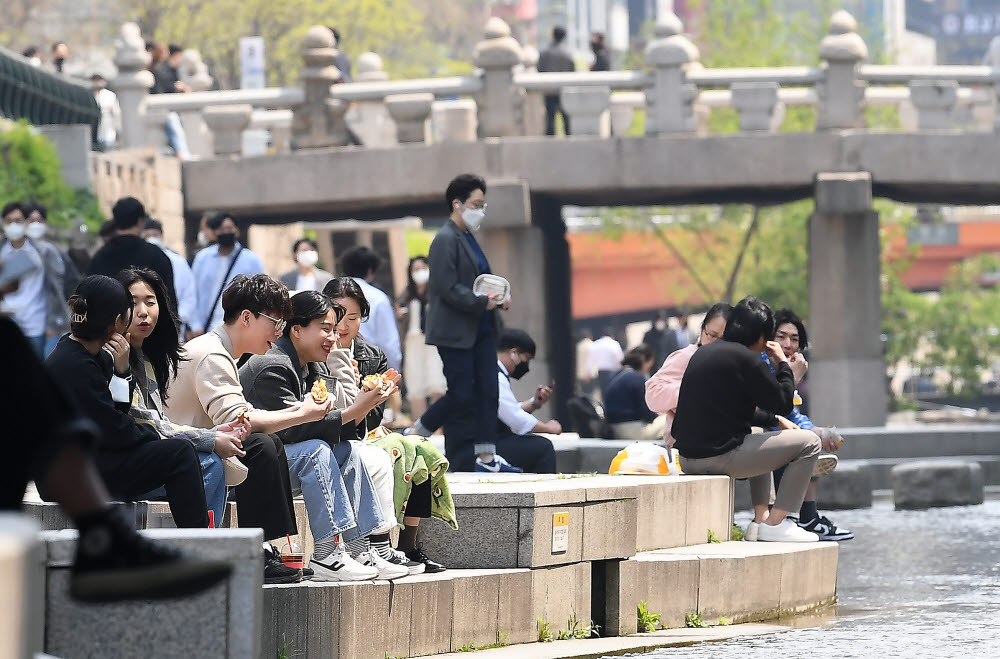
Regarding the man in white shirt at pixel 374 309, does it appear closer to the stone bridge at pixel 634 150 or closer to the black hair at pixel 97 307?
the stone bridge at pixel 634 150

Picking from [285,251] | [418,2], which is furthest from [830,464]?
[418,2]

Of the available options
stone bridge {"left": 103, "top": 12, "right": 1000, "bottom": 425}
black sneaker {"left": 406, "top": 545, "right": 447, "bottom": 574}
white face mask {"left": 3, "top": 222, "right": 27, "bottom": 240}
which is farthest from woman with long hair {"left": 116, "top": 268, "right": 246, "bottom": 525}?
stone bridge {"left": 103, "top": 12, "right": 1000, "bottom": 425}

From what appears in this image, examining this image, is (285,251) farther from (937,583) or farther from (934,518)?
(937,583)

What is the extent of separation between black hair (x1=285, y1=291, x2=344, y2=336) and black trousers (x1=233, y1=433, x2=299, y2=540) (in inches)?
35.5

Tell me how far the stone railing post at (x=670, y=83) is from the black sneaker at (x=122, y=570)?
17414 mm

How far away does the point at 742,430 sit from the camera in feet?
33.6

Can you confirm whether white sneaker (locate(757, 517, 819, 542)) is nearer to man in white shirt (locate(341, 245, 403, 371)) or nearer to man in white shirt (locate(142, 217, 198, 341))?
man in white shirt (locate(341, 245, 403, 371))

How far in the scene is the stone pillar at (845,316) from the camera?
68.8 feet

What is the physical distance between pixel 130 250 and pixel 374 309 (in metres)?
2.72

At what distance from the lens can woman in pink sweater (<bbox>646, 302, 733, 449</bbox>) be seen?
36.3ft

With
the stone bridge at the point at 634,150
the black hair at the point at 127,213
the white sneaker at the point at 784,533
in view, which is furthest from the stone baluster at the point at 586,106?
the white sneaker at the point at 784,533

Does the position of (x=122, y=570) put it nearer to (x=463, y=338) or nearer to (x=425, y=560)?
(x=425, y=560)

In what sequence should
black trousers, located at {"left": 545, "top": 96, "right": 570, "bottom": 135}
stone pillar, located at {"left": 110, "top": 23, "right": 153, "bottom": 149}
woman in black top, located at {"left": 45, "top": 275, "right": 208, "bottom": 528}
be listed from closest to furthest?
woman in black top, located at {"left": 45, "top": 275, "right": 208, "bottom": 528} → stone pillar, located at {"left": 110, "top": 23, "right": 153, "bottom": 149} → black trousers, located at {"left": 545, "top": 96, "right": 570, "bottom": 135}

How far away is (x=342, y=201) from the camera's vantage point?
2175 cm
